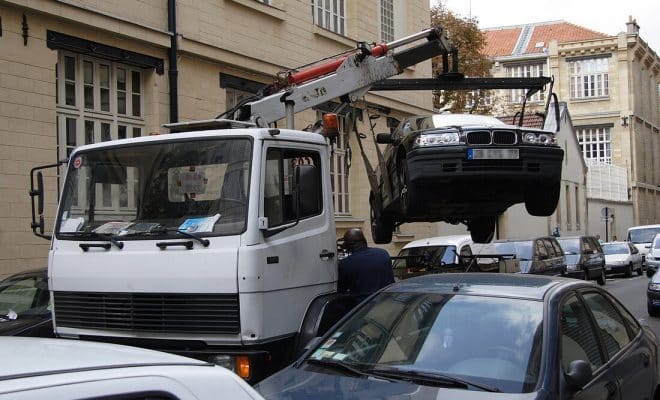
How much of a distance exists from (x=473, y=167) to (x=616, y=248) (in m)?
24.0

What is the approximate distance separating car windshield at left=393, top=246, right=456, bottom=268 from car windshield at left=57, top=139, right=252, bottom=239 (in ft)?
15.1

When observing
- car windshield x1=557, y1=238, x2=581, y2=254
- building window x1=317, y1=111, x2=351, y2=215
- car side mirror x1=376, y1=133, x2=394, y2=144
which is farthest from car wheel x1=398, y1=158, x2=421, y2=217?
car windshield x1=557, y1=238, x2=581, y2=254

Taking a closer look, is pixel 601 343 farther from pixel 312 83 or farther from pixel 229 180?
pixel 312 83

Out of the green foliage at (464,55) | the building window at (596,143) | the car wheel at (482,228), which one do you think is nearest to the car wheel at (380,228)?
the car wheel at (482,228)

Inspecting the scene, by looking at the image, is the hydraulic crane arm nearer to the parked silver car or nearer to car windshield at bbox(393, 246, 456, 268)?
car windshield at bbox(393, 246, 456, 268)

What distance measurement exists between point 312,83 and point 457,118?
1916mm

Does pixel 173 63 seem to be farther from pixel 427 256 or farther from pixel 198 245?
pixel 198 245

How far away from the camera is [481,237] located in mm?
9852

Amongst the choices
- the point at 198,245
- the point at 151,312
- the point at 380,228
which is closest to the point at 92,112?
the point at 380,228

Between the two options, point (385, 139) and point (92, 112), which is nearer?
point (385, 139)

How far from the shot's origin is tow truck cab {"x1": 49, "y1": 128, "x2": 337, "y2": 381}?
536cm

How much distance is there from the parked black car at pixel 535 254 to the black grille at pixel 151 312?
1068 centimetres

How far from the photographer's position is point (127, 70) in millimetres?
13352

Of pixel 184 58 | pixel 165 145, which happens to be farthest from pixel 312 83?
pixel 184 58
